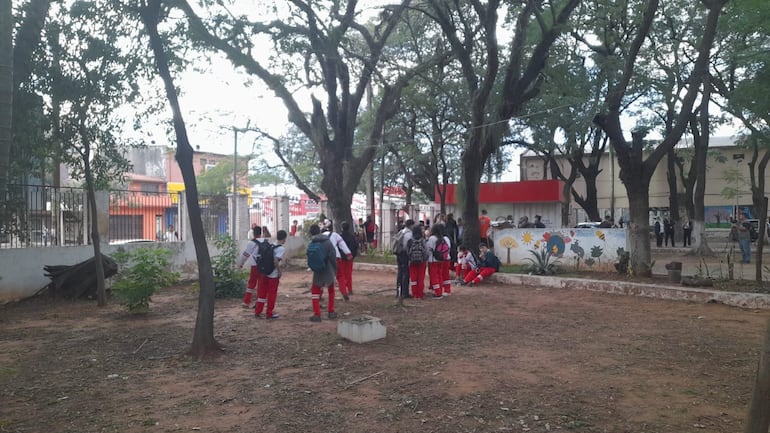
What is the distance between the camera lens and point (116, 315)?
9.38 m

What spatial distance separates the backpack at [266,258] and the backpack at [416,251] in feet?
9.54

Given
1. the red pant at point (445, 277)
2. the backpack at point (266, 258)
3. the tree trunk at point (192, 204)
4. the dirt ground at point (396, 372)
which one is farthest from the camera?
the red pant at point (445, 277)

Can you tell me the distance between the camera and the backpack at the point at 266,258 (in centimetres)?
847

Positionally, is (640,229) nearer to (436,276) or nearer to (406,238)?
(436,276)

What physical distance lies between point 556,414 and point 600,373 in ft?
4.66

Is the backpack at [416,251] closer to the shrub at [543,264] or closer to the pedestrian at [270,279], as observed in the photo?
the pedestrian at [270,279]

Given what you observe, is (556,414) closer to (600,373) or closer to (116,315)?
(600,373)

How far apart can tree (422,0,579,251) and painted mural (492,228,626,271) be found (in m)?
1.09

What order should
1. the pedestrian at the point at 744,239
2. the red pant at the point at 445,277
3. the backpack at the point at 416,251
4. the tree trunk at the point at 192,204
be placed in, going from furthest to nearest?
the pedestrian at the point at 744,239, the red pant at the point at 445,277, the backpack at the point at 416,251, the tree trunk at the point at 192,204

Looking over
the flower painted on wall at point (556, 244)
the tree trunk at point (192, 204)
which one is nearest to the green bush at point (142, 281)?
the tree trunk at point (192, 204)

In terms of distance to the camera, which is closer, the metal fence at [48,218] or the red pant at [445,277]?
the metal fence at [48,218]

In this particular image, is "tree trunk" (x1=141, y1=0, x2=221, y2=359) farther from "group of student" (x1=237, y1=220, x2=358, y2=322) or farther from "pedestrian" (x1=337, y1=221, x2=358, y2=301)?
"pedestrian" (x1=337, y1=221, x2=358, y2=301)

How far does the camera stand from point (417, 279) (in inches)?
424

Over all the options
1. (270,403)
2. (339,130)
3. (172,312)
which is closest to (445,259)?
(172,312)
